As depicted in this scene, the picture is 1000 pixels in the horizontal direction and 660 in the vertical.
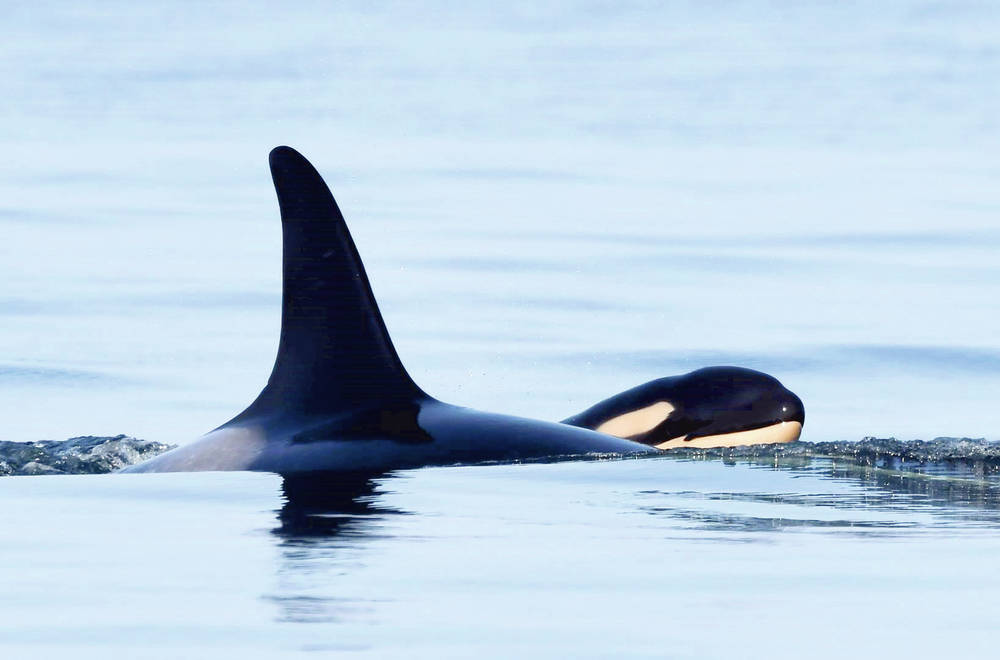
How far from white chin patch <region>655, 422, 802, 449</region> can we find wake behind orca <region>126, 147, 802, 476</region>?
2.75 meters

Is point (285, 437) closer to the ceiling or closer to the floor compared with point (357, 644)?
closer to the ceiling

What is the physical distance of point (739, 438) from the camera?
1516cm

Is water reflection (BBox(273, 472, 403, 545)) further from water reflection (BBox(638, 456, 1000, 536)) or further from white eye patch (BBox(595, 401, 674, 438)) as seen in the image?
white eye patch (BBox(595, 401, 674, 438))

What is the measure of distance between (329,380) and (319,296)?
51 cm

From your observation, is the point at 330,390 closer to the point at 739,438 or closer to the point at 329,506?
the point at 329,506

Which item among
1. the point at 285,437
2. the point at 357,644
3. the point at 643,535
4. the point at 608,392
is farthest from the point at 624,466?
the point at 608,392

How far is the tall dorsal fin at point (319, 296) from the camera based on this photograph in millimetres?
12078

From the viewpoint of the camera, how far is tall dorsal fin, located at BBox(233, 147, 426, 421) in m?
12.1

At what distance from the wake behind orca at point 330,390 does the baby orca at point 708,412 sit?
2.80 meters

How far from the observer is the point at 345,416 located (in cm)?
1226

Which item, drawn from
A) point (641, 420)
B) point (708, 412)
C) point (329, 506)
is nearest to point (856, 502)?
point (329, 506)

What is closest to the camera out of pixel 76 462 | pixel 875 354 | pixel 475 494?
pixel 475 494

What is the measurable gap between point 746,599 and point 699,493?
3.30 meters

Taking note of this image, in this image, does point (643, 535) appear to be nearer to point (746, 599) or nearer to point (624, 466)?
point (746, 599)
